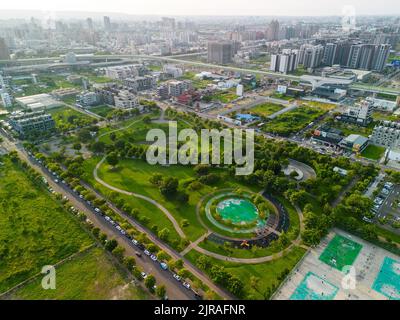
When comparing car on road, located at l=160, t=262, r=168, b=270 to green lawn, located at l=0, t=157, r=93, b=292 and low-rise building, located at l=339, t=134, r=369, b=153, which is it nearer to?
green lawn, located at l=0, t=157, r=93, b=292

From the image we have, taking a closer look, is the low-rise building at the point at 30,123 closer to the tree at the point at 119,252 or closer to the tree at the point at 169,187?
the tree at the point at 169,187

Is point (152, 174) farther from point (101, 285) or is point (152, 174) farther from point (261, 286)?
point (261, 286)

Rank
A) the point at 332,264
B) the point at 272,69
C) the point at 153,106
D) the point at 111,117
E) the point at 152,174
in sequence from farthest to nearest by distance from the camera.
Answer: the point at 272,69, the point at 153,106, the point at 111,117, the point at 152,174, the point at 332,264

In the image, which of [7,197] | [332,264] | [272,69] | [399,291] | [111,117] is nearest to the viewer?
[399,291]

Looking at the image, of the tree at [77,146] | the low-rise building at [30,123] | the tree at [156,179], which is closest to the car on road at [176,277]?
the tree at [156,179]

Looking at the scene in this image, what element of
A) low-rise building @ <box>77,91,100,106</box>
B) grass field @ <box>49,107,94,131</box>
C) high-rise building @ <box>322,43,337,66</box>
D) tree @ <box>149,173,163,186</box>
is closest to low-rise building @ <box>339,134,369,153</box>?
tree @ <box>149,173,163,186</box>

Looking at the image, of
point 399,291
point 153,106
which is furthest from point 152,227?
point 153,106

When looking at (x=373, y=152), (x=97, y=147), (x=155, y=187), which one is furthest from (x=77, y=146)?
(x=373, y=152)
